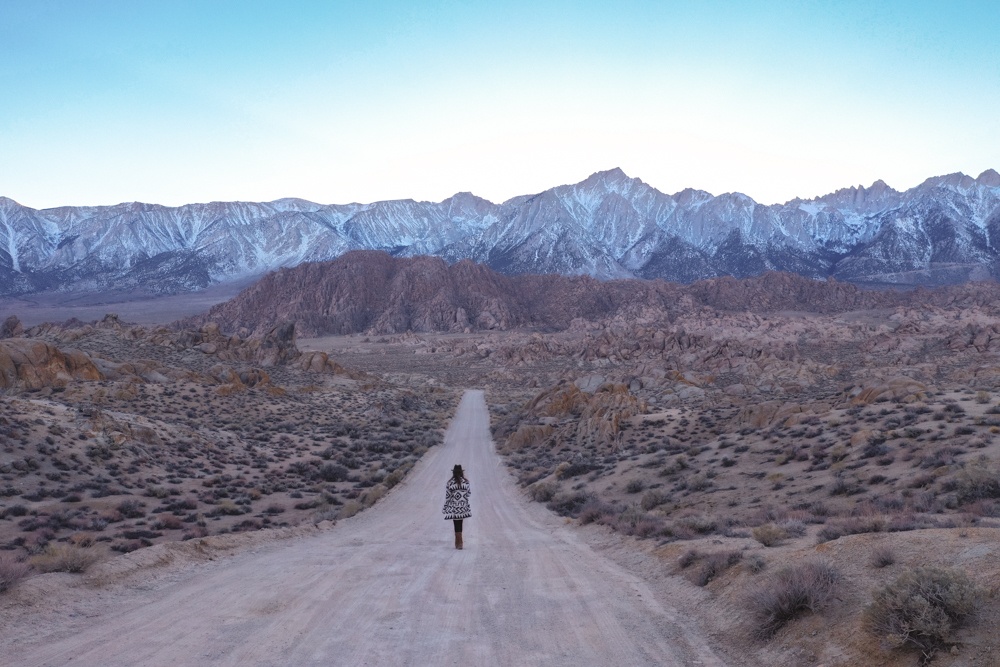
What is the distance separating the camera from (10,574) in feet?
25.1

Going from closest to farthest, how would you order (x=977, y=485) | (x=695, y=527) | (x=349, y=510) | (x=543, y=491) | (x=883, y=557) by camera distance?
(x=883, y=557) → (x=977, y=485) → (x=695, y=527) → (x=349, y=510) → (x=543, y=491)

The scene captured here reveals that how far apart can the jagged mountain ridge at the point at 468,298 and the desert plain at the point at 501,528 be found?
10365 cm

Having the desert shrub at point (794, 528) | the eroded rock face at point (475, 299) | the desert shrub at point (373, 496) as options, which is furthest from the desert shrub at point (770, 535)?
the eroded rock face at point (475, 299)

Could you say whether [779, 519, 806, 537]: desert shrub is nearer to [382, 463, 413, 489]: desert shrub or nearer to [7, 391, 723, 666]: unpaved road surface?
[7, 391, 723, 666]: unpaved road surface

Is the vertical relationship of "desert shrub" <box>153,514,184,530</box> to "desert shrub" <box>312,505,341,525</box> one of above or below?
above

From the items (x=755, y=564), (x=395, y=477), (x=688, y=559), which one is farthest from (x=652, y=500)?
(x=395, y=477)

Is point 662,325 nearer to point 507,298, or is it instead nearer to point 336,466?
point 507,298

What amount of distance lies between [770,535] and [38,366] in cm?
3731

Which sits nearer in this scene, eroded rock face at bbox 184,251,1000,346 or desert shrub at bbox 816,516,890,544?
desert shrub at bbox 816,516,890,544

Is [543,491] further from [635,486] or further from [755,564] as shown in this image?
[755,564]

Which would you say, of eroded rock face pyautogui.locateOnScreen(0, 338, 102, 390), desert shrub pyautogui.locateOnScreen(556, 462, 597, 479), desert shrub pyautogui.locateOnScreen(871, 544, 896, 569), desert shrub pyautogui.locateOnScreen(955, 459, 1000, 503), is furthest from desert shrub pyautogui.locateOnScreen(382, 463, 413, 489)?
eroded rock face pyautogui.locateOnScreen(0, 338, 102, 390)

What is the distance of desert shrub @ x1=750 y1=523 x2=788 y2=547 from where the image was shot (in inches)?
350

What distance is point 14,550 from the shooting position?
36.9 ft

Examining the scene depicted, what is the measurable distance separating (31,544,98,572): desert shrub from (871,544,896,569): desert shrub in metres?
10.6
